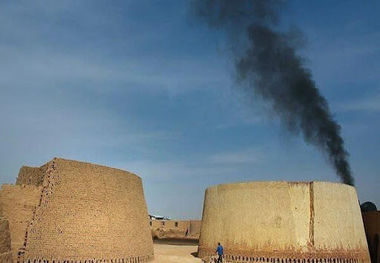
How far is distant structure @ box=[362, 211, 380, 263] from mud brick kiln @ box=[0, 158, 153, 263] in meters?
11.3

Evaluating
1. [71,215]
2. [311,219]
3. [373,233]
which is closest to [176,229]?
[373,233]

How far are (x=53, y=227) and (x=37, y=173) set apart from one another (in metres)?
2.44

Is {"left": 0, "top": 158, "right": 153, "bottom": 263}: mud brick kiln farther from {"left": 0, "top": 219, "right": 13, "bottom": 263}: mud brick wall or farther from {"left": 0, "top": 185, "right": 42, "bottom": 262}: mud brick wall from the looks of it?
{"left": 0, "top": 219, "right": 13, "bottom": 263}: mud brick wall

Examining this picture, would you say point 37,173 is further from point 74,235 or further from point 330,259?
point 330,259

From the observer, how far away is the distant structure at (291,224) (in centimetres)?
1627

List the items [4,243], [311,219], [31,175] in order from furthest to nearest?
[311,219], [31,175], [4,243]

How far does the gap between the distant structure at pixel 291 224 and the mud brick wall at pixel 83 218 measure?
429 centimetres

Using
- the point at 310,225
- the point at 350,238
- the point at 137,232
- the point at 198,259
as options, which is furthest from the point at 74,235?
the point at 350,238

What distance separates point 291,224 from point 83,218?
8.44 m

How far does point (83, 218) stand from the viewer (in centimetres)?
1428

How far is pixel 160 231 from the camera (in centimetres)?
4103

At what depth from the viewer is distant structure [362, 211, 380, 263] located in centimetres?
1914

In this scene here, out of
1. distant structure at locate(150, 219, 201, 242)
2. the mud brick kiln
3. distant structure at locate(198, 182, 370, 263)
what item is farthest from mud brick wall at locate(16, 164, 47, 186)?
distant structure at locate(150, 219, 201, 242)

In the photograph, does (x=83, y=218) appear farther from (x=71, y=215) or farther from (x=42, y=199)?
(x=42, y=199)
